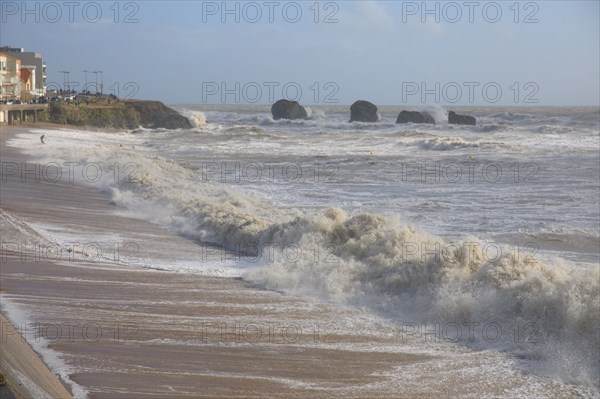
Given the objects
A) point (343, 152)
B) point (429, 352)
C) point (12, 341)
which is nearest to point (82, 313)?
point (12, 341)

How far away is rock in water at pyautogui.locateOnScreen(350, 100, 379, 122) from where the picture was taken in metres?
93.1

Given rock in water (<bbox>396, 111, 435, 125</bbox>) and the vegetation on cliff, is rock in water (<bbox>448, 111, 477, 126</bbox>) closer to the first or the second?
rock in water (<bbox>396, 111, 435, 125</bbox>)

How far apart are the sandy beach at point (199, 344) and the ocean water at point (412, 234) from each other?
55 centimetres

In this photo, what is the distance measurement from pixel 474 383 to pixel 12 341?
3840 mm

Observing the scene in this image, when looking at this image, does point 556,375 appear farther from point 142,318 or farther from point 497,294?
point 142,318

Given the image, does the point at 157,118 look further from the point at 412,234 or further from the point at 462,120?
the point at 412,234

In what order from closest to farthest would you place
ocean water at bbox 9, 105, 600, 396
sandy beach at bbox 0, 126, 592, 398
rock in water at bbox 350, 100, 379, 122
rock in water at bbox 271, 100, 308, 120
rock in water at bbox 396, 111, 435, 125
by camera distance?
sandy beach at bbox 0, 126, 592, 398, ocean water at bbox 9, 105, 600, 396, rock in water at bbox 396, 111, 435, 125, rock in water at bbox 350, 100, 379, 122, rock in water at bbox 271, 100, 308, 120

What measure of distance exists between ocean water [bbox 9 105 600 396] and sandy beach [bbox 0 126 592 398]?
55 centimetres

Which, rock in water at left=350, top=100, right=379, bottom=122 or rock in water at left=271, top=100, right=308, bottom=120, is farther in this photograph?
rock in water at left=271, top=100, right=308, bottom=120

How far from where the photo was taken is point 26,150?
32.0 meters

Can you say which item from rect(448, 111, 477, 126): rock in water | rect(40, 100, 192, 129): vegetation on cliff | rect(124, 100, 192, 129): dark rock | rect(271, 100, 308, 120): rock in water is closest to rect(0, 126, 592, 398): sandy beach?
rect(40, 100, 192, 129): vegetation on cliff

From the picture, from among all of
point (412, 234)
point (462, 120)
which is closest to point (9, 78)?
point (462, 120)

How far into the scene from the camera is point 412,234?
11.8 m

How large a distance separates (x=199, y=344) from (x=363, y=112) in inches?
3414
